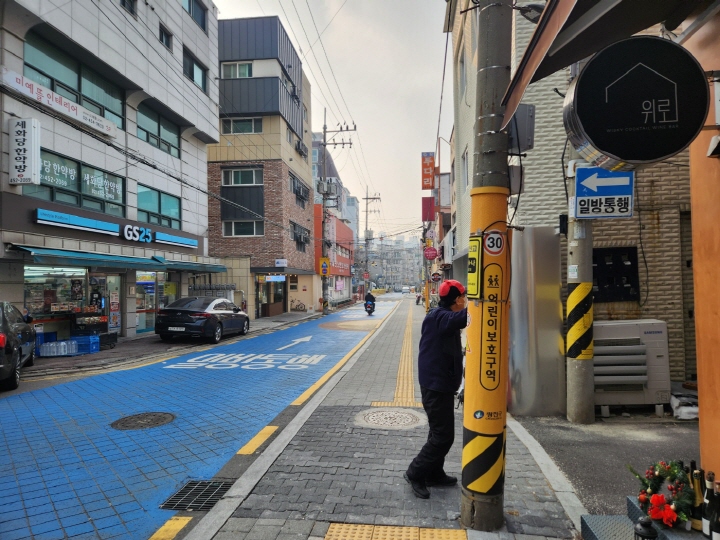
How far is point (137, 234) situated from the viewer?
1564 centimetres

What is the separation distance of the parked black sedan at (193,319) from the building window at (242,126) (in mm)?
16993

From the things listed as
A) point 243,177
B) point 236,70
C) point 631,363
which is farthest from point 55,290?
point 236,70

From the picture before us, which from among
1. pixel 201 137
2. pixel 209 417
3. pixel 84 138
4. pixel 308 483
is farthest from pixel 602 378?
pixel 201 137

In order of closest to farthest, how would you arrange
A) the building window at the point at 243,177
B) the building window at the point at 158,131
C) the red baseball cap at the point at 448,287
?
the red baseball cap at the point at 448,287, the building window at the point at 158,131, the building window at the point at 243,177

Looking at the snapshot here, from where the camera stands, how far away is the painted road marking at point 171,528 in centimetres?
324

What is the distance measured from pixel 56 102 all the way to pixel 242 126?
706 inches

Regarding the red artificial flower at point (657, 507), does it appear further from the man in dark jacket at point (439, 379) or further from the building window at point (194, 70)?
the building window at point (194, 70)

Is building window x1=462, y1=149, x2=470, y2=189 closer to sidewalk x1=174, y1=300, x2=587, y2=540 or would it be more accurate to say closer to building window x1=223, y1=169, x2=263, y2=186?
sidewalk x1=174, y1=300, x2=587, y2=540

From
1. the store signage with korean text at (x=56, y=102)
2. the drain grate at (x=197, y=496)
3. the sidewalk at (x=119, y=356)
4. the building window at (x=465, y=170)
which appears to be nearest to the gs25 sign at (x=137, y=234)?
the store signage with korean text at (x=56, y=102)

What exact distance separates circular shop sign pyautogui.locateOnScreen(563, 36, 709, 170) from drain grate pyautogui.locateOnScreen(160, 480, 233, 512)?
12.7 ft

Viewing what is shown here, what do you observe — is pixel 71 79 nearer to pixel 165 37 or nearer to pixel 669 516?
pixel 165 37

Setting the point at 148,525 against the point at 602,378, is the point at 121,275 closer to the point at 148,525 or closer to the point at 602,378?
the point at 148,525

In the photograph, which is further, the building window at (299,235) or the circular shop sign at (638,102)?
the building window at (299,235)

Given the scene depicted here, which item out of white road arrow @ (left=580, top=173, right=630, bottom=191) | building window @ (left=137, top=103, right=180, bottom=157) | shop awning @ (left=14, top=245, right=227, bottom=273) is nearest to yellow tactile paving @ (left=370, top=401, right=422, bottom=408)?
white road arrow @ (left=580, top=173, right=630, bottom=191)
